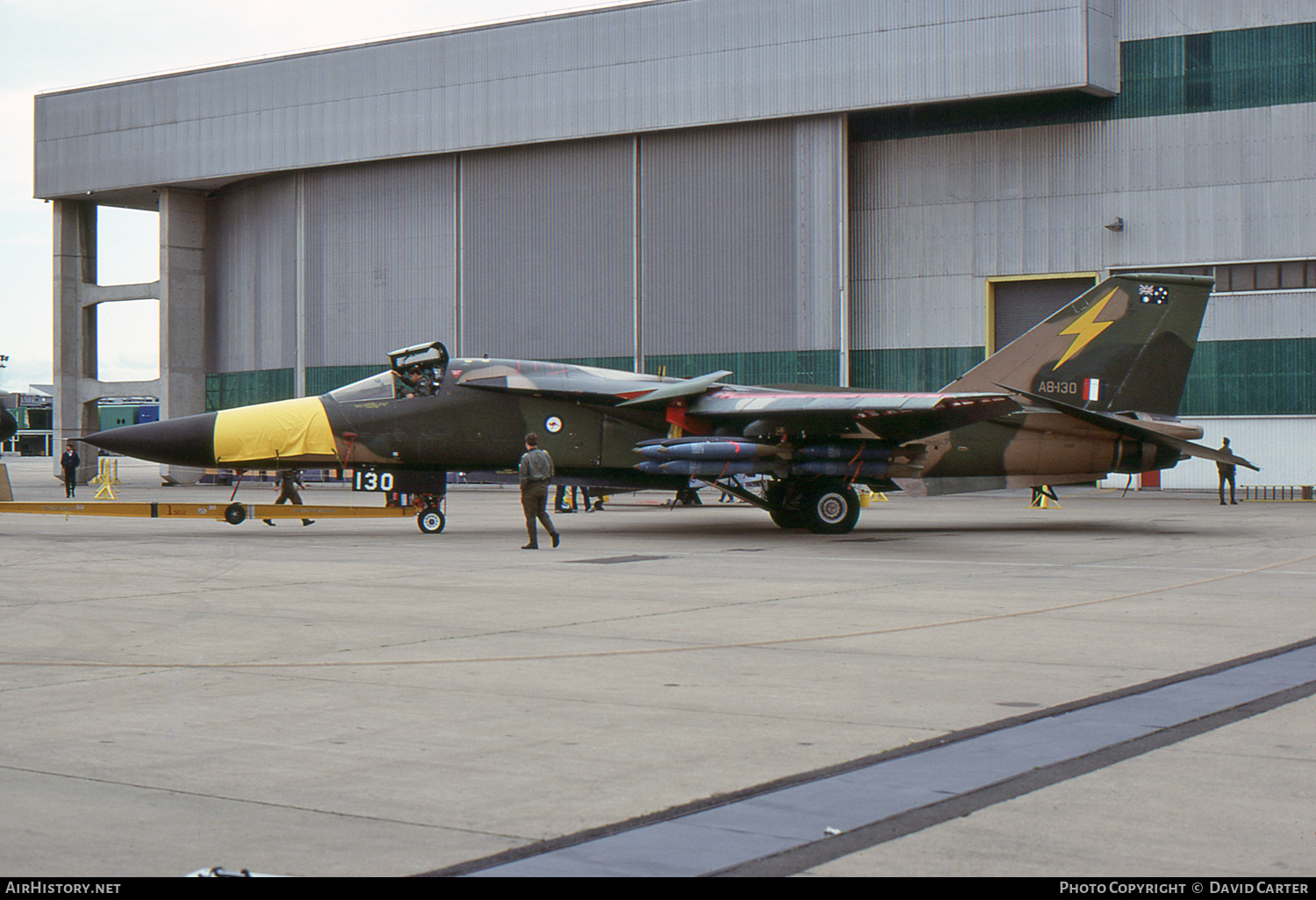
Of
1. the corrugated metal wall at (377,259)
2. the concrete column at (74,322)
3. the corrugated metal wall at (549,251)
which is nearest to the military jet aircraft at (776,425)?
the corrugated metal wall at (549,251)

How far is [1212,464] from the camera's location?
4384 centimetres

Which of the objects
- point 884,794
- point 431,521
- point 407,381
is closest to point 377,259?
point 431,521

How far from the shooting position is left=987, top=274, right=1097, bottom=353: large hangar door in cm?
4419

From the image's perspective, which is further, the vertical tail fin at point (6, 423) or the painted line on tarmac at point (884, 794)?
the vertical tail fin at point (6, 423)

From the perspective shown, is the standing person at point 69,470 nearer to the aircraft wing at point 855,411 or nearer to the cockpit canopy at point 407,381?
the cockpit canopy at point 407,381

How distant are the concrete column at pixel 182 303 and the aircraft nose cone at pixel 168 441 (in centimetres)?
4128

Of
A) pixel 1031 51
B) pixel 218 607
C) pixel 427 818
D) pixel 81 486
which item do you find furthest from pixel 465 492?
pixel 427 818

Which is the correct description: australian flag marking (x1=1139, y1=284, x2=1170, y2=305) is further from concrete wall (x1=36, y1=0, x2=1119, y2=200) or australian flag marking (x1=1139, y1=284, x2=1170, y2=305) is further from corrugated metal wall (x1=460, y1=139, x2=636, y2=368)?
corrugated metal wall (x1=460, y1=139, x2=636, y2=368)

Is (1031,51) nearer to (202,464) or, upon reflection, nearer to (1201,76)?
(1201,76)

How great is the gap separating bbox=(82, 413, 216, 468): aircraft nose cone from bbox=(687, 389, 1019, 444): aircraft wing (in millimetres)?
7945

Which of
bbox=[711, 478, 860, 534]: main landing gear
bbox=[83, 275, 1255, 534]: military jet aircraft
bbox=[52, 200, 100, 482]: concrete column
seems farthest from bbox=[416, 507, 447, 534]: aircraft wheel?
bbox=[52, 200, 100, 482]: concrete column

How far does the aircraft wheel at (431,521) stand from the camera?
2120 centimetres

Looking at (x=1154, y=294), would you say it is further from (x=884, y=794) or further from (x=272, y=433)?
(x=884, y=794)
